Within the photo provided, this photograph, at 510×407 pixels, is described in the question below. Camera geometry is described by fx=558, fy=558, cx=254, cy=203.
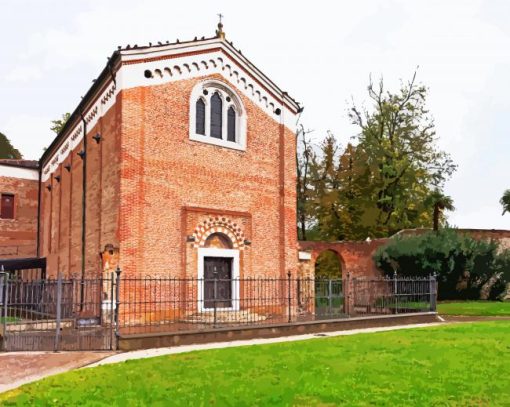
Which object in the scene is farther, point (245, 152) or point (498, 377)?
point (245, 152)

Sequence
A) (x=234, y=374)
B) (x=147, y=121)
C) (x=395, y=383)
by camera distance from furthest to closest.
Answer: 1. (x=147, y=121)
2. (x=234, y=374)
3. (x=395, y=383)

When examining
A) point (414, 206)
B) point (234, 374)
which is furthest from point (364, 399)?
point (414, 206)

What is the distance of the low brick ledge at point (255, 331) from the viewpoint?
467 inches

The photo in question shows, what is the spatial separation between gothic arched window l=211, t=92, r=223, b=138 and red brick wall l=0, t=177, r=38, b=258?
48.7 feet

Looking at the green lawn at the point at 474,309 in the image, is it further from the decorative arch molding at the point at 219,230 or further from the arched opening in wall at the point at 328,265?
the arched opening in wall at the point at 328,265

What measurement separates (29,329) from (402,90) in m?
30.9

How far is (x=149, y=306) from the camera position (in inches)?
651

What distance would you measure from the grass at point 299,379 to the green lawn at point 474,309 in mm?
10287

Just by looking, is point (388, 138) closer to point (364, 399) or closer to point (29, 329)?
point (29, 329)

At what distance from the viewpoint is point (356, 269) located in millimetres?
28406

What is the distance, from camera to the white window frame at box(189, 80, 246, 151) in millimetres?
18750

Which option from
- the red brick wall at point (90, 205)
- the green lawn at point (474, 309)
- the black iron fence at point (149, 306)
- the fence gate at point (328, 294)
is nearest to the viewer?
the black iron fence at point (149, 306)

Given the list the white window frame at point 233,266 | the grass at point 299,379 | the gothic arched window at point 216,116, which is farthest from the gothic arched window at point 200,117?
the grass at point 299,379

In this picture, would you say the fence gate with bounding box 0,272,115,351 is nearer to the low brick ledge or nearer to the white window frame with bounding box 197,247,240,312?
the low brick ledge
